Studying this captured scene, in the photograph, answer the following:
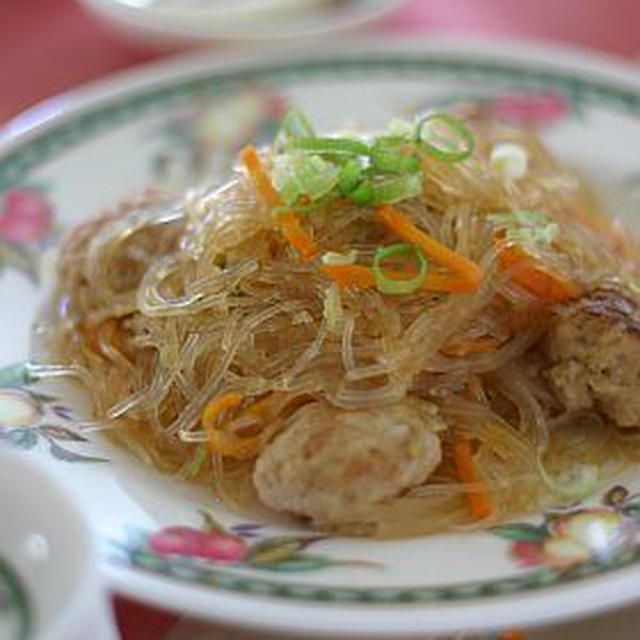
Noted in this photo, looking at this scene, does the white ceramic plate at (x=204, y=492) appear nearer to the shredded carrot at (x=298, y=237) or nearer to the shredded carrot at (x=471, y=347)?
the shredded carrot at (x=471, y=347)

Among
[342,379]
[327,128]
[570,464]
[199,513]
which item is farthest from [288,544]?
[327,128]

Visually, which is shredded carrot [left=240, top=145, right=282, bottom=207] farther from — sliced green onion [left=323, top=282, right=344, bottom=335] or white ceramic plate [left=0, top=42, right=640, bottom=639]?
white ceramic plate [left=0, top=42, right=640, bottom=639]

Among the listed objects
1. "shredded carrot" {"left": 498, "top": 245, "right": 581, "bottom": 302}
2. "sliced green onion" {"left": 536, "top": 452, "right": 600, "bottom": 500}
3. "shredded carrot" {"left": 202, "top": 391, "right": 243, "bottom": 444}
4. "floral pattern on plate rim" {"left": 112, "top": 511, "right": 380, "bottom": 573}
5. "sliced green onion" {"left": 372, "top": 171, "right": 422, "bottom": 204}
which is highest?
"sliced green onion" {"left": 372, "top": 171, "right": 422, "bottom": 204}

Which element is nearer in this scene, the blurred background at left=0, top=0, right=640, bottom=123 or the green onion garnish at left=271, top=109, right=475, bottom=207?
the green onion garnish at left=271, top=109, right=475, bottom=207

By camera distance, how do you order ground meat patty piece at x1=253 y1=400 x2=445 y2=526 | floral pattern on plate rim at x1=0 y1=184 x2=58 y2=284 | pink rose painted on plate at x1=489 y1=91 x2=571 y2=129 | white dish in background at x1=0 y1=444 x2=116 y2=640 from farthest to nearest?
pink rose painted on plate at x1=489 y1=91 x2=571 y2=129, floral pattern on plate rim at x1=0 y1=184 x2=58 y2=284, ground meat patty piece at x1=253 y1=400 x2=445 y2=526, white dish in background at x1=0 y1=444 x2=116 y2=640

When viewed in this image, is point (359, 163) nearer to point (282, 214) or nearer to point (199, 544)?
point (282, 214)

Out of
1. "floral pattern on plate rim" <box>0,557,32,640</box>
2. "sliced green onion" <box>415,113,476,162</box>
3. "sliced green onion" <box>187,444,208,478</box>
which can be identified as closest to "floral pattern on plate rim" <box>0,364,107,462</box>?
"sliced green onion" <box>187,444,208,478</box>

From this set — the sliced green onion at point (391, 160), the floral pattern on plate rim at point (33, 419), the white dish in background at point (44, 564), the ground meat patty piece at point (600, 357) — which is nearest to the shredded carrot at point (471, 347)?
the ground meat patty piece at point (600, 357)

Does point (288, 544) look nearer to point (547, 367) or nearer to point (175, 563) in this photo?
point (175, 563)
